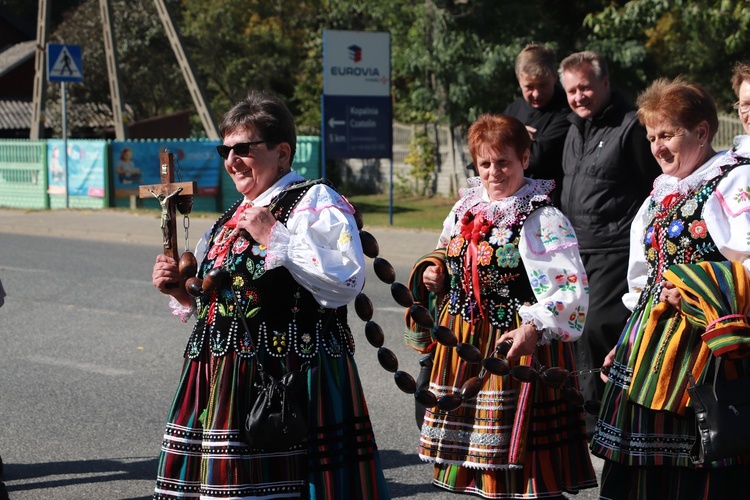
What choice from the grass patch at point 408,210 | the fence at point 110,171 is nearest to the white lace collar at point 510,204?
the grass patch at point 408,210

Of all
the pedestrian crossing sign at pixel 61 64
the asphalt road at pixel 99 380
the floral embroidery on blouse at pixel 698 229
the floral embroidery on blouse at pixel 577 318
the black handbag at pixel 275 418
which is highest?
the pedestrian crossing sign at pixel 61 64

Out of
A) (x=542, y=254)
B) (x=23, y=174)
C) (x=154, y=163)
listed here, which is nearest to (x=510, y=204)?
(x=542, y=254)

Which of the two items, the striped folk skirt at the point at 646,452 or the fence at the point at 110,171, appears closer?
the striped folk skirt at the point at 646,452

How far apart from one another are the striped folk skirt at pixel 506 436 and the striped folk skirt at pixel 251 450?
0.51 metres

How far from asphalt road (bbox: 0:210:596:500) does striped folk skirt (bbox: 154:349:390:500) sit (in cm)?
152

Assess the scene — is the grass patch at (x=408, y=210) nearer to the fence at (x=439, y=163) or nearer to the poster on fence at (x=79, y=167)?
the fence at (x=439, y=163)

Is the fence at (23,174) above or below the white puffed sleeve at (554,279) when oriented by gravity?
above

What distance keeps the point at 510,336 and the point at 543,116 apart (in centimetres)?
235

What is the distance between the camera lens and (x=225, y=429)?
3197 millimetres

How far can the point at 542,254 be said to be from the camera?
12.1 feet

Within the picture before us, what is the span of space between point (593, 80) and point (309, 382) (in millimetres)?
2627

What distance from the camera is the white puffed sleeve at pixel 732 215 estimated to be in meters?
3.18

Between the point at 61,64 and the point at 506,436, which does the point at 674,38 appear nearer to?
the point at 61,64

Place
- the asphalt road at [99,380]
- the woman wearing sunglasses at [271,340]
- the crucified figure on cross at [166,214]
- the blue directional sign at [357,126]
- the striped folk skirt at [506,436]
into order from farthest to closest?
the blue directional sign at [357,126], the asphalt road at [99,380], the striped folk skirt at [506,436], the crucified figure on cross at [166,214], the woman wearing sunglasses at [271,340]
